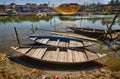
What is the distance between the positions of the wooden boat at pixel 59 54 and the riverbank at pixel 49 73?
49.7 inches

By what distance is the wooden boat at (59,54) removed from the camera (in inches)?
671

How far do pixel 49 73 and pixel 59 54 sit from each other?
3286 mm

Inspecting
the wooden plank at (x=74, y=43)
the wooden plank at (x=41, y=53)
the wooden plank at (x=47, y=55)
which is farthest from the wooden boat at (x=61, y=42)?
the wooden plank at (x=47, y=55)

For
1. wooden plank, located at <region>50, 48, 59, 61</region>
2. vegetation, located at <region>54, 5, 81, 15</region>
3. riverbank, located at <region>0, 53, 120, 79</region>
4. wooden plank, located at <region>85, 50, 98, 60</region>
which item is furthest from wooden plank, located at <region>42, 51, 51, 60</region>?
vegetation, located at <region>54, 5, 81, 15</region>

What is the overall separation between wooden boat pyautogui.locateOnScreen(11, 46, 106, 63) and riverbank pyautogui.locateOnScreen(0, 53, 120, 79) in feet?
4.14

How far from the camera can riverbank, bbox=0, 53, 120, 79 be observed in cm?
1445

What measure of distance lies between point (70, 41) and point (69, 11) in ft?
173

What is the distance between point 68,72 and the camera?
639 inches

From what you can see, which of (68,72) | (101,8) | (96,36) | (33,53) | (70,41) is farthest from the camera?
(101,8)

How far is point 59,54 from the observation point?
738 inches

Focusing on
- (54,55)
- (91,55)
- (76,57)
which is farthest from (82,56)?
(54,55)

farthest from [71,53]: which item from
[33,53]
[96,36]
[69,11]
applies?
[69,11]

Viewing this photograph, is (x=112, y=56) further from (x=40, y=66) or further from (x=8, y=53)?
(x=8, y=53)

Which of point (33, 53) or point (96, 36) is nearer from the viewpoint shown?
point (33, 53)
